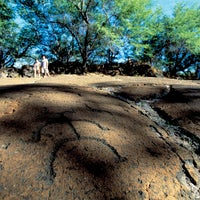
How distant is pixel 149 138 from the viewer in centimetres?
107

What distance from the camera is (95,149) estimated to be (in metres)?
0.91

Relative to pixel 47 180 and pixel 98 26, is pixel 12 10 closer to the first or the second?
pixel 98 26

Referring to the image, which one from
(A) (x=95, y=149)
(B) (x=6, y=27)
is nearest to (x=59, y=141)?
(A) (x=95, y=149)

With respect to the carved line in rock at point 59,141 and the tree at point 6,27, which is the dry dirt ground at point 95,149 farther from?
the tree at point 6,27

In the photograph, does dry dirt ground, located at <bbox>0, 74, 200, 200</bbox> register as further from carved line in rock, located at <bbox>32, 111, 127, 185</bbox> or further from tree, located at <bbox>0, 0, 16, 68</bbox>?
tree, located at <bbox>0, 0, 16, 68</bbox>

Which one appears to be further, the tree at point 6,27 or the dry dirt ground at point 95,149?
the tree at point 6,27

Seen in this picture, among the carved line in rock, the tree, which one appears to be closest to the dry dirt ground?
the carved line in rock

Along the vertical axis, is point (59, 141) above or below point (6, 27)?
below

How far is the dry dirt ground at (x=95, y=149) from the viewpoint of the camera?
733 mm

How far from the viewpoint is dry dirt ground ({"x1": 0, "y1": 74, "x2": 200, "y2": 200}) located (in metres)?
0.73

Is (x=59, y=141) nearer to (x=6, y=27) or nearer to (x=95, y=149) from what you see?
(x=95, y=149)

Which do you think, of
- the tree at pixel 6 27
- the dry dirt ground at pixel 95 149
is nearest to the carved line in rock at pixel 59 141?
the dry dirt ground at pixel 95 149

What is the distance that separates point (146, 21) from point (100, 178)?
69.3 ft

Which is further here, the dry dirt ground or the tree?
the tree
